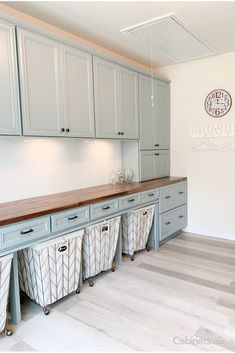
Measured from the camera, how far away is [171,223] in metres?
3.73

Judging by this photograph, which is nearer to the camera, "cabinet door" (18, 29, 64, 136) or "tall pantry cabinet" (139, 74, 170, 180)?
"cabinet door" (18, 29, 64, 136)

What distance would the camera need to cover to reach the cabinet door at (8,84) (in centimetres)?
204

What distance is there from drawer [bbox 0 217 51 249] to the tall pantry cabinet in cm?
184

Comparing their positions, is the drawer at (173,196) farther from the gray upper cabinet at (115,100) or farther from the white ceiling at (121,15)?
the white ceiling at (121,15)

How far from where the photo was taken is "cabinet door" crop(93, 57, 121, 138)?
2887mm

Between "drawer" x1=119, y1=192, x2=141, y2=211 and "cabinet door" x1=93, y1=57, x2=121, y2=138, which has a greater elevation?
"cabinet door" x1=93, y1=57, x2=121, y2=138

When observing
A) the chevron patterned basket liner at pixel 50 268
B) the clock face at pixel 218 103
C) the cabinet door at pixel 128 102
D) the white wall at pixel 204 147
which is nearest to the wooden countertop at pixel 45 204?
the chevron patterned basket liner at pixel 50 268

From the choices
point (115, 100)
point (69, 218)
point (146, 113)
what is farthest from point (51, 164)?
point (146, 113)

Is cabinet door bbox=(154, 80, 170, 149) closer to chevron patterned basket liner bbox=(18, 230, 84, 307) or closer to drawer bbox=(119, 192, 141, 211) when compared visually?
drawer bbox=(119, 192, 141, 211)

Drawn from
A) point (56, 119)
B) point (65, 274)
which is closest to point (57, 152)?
point (56, 119)

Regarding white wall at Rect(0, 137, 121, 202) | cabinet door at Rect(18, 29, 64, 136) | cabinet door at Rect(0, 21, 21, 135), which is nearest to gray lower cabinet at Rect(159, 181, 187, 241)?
white wall at Rect(0, 137, 121, 202)

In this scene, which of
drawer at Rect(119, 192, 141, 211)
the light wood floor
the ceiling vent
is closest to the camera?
the light wood floor

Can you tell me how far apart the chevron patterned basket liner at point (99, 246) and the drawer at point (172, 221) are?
0.93 metres

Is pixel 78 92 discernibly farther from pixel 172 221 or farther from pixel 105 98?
pixel 172 221
